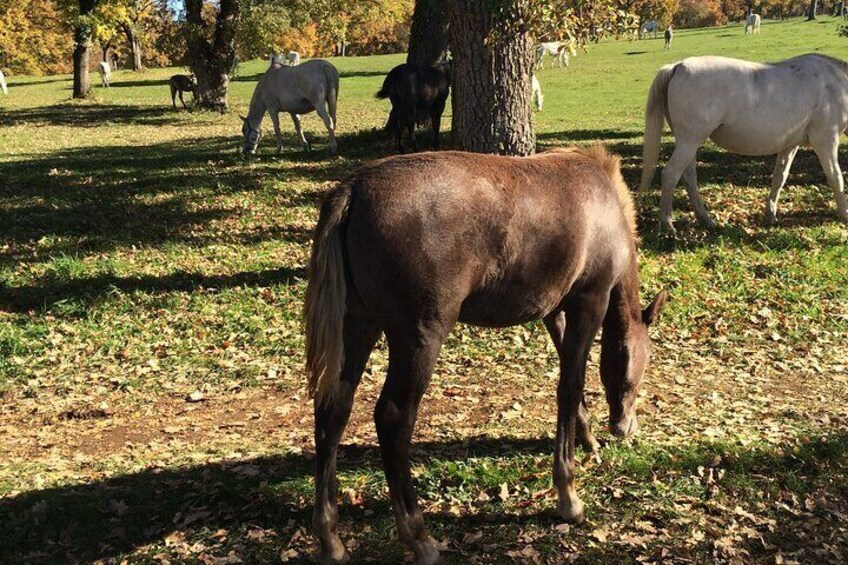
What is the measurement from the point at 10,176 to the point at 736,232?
38.1ft

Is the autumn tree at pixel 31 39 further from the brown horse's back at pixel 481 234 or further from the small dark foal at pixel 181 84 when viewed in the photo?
the brown horse's back at pixel 481 234

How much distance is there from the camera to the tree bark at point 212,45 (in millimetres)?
→ 22953

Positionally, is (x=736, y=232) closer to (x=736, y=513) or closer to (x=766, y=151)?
(x=766, y=151)

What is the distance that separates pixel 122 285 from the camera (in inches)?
311

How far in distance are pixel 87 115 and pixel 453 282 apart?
2459 cm

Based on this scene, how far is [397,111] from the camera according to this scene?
14.4 meters

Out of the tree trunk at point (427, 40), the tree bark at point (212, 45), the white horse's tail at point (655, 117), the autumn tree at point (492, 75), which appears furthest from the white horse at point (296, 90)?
the tree bark at point (212, 45)

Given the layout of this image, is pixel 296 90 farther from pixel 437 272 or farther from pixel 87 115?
pixel 437 272

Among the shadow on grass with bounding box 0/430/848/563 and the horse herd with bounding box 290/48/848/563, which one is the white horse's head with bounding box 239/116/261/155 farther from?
the horse herd with bounding box 290/48/848/563

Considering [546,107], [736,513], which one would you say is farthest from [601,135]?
[736,513]

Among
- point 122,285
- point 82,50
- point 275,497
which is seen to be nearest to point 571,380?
point 275,497

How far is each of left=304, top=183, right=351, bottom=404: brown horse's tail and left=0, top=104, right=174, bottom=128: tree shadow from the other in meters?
20.8

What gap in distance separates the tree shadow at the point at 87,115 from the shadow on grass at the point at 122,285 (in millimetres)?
15556

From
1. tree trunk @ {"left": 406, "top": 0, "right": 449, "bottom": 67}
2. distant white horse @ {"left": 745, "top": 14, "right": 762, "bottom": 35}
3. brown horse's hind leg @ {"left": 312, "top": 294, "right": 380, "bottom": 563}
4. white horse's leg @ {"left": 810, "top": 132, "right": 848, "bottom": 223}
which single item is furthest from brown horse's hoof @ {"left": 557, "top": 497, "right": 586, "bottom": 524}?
distant white horse @ {"left": 745, "top": 14, "right": 762, "bottom": 35}
